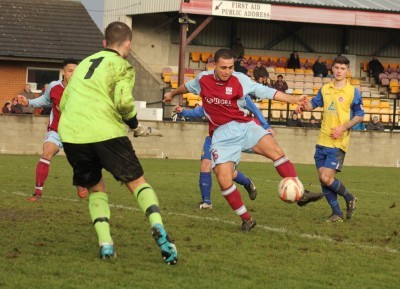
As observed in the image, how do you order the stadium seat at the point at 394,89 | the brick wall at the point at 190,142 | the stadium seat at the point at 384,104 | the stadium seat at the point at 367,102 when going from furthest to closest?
the stadium seat at the point at 394,89
the stadium seat at the point at 367,102
the stadium seat at the point at 384,104
the brick wall at the point at 190,142

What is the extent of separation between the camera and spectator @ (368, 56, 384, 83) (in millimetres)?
41062

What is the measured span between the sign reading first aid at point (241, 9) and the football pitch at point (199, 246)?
20.9 m

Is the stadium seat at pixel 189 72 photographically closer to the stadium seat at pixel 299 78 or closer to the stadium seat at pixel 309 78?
the stadium seat at pixel 299 78

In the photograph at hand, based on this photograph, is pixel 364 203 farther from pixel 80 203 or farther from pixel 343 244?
pixel 343 244

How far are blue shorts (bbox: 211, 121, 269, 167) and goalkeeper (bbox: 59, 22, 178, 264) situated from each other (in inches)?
97.4

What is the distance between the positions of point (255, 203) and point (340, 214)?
2.35 meters

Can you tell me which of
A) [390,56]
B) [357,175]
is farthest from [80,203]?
[390,56]

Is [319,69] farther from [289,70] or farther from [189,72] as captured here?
[189,72]

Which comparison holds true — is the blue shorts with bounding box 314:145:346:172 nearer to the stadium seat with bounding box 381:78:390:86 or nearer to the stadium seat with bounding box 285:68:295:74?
the stadium seat with bounding box 285:68:295:74

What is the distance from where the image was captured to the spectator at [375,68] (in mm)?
41062

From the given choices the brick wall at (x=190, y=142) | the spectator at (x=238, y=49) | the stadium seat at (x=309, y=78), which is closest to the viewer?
the brick wall at (x=190, y=142)

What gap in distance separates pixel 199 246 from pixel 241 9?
27479 millimetres

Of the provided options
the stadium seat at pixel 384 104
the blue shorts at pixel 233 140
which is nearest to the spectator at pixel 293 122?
the stadium seat at pixel 384 104

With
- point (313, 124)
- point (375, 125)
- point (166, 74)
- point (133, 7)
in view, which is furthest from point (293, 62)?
point (375, 125)
